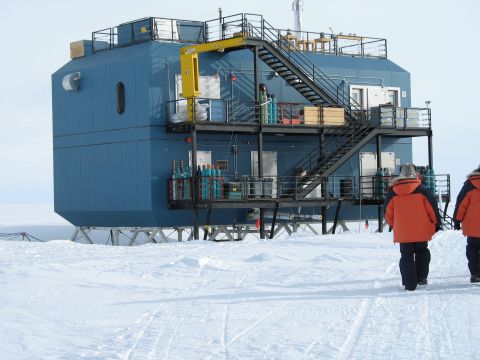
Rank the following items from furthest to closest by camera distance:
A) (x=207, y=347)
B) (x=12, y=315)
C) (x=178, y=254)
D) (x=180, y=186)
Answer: (x=180, y=186)
(x=178, y=254)
(x=12, y=315)
(x=207, y=347)

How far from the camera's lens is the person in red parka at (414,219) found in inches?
480

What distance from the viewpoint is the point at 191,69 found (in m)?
27.7

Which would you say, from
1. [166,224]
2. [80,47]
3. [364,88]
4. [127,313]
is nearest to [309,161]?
[364,88]

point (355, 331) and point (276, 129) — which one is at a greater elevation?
point (276, 129)

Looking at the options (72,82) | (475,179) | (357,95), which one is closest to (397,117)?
(357,95)

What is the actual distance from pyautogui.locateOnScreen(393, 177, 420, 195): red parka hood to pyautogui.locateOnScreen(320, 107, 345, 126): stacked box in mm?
18313

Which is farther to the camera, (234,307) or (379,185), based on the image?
(379,185)

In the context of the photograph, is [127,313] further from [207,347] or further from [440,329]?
[440,329]

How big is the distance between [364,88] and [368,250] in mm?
16051

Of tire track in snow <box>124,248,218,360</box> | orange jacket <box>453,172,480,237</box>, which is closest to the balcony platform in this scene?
orange jacket <box>453,172,480,237</box>

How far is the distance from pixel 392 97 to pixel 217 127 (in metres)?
8.84

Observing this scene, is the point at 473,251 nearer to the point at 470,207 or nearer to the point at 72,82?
the point at 470,207

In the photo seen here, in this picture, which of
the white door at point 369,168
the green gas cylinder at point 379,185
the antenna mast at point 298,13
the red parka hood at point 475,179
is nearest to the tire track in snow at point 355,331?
the red parka hood at point 475,179

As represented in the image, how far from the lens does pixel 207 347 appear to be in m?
8.31
